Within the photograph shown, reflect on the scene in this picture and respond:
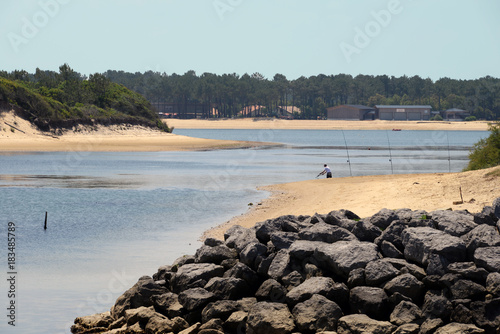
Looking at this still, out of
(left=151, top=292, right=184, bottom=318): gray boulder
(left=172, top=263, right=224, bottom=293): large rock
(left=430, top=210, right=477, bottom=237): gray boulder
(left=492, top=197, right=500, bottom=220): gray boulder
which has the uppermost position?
(left=492, top=197, right=500, bottom=220): gray boulder

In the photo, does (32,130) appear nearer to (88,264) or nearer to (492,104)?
(88,264)

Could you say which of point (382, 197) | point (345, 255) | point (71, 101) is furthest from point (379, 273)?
point (71, 101)

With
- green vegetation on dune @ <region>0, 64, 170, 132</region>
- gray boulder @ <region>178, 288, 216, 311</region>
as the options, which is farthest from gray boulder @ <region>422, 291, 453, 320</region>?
green vegetation on dune @ <region>0, 64, 170, 132</region>

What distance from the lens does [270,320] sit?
11.9 m

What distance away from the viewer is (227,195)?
32.9 metres

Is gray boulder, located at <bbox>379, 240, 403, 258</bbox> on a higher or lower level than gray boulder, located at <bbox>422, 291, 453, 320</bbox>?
higher

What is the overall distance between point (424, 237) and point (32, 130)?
65472 millimetres

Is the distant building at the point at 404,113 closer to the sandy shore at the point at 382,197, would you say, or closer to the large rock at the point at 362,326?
the sandy shore at the point at 382,197

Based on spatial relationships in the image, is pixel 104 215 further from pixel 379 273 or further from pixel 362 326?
pixel 362 326

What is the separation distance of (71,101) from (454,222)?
81.5 m

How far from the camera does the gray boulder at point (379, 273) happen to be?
496 inches

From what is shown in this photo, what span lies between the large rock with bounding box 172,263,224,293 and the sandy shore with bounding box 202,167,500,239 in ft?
21.7

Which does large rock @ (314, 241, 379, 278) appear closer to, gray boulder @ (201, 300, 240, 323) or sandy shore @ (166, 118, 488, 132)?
gray boulder @ (201, 300, 240, 323)

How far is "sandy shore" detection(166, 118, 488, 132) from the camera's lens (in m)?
163
